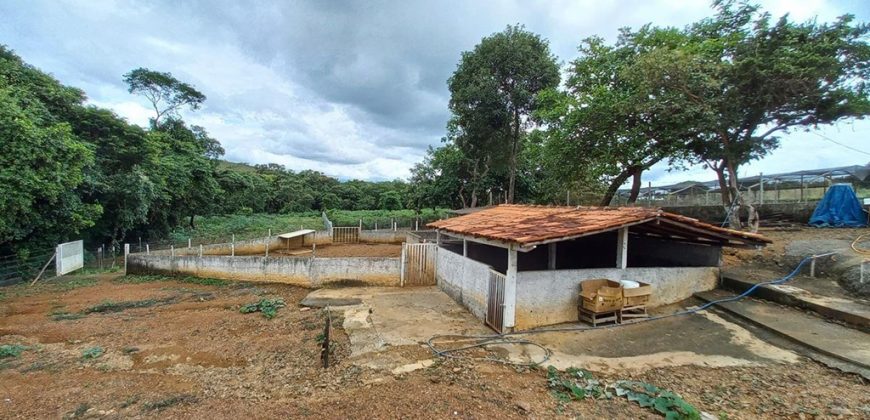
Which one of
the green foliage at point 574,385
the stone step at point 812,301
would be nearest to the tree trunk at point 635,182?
the stone step at point 812,301

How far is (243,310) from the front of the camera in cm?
823

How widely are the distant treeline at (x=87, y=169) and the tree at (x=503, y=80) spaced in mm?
15372

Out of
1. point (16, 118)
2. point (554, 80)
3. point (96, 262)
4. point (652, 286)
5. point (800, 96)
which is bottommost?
Answer: point (96, 262)

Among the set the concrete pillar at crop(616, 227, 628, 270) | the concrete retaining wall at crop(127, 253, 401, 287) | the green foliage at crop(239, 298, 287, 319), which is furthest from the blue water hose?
the concrete retaining wall at crop(127, 253, 401, 287)

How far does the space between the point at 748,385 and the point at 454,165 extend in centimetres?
2350

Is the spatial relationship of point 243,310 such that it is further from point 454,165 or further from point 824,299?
point 454,165

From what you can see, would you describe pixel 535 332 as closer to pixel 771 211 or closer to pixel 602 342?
pixel 602 342

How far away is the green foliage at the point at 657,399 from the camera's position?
363 centimetres

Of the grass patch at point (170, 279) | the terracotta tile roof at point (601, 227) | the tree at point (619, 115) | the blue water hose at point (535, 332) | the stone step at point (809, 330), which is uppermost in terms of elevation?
the tree at point (619, 115)

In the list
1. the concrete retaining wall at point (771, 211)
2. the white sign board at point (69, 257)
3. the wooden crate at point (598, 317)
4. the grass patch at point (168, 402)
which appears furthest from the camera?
the white sign board at point (69, 257)

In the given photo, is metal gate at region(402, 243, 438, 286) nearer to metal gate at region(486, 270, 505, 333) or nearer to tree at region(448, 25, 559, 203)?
metal gate at region(486, 270, 505, 333)

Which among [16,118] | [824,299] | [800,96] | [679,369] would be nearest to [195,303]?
[16,118]

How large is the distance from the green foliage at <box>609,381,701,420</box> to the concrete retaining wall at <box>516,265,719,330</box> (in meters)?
1.95

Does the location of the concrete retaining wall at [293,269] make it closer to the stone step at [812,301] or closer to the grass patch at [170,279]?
the grass patch at [170,279]
